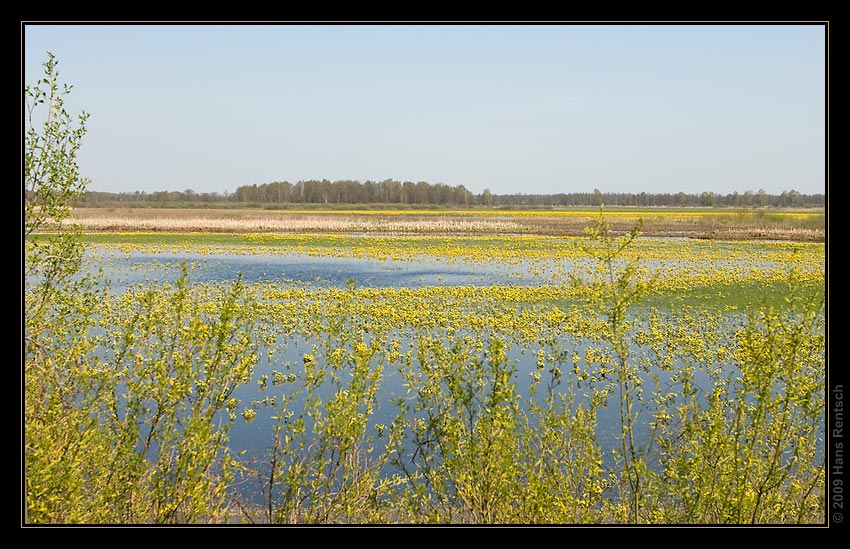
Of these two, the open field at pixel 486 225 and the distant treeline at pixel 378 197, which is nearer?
the open field at pixel 486 225

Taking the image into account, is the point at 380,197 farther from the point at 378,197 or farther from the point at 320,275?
the point at 320,275

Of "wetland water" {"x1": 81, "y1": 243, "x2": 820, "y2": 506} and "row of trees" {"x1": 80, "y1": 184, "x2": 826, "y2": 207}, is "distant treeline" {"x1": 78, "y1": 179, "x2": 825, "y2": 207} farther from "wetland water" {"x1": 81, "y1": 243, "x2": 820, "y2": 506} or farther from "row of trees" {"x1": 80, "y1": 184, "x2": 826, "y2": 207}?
"wetland water" {"x1": 81, "y1": 243, "x2": 820, "y2": 506}

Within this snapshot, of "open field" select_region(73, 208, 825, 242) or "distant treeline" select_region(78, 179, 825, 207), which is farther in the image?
"distant treeline" select_region(78, 179, 825, 207)

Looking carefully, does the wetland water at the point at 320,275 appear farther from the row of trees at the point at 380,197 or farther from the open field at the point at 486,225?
the row of trees at the point at 380,197

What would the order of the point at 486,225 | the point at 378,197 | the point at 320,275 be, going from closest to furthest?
1. the point at 320,275
2. the point at 486,225
3. the point at 378,197

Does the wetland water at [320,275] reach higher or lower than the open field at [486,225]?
lower

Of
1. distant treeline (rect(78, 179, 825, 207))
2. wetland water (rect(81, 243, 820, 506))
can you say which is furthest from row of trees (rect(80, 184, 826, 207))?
wetland water (rect(81, 243, 820, 506))

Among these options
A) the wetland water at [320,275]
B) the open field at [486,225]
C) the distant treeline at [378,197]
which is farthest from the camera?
the distant treeline at [378,197]

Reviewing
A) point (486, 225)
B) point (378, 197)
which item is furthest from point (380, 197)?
point (486, 225)

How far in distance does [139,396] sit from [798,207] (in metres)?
52.3

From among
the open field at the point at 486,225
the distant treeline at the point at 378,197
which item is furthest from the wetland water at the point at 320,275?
the distant treeline at the point at 378,197

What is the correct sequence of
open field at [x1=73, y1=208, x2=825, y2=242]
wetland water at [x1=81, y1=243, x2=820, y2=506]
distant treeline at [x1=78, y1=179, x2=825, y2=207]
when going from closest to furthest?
wetland water at [x1=81, y1=243, x2=820, y2=506], open field at [x1=73, y1=208, x2=825, y2=242], distant treeline at [x1=78, y1=179, x2=825, y2=207]

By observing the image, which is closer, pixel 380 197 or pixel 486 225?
pixel 486 225

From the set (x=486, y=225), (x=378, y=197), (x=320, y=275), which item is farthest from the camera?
(x=378, y=197)
